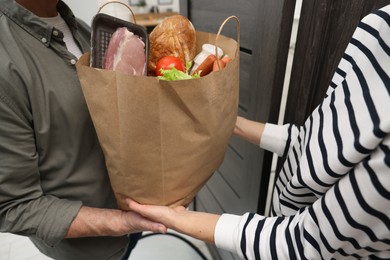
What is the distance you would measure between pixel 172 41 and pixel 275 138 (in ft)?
1.40

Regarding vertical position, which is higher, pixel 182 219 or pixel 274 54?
pixel 274 54

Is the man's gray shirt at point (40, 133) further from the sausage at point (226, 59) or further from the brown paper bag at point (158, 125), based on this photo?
the sausage at point (226, 59)

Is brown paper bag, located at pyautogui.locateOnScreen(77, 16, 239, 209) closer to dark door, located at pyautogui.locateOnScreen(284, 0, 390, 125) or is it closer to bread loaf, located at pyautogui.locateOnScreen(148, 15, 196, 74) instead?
bread loaf, located at pyautogui.locateOnScreen(148, 15, 196, 74)

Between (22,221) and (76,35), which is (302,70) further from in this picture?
(22,221)

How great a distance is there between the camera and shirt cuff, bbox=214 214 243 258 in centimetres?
55

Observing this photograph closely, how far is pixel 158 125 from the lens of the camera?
0.52 meters

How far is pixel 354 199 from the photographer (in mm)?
387

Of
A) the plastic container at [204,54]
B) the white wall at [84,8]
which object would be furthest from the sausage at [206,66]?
the white wall at [84,8]

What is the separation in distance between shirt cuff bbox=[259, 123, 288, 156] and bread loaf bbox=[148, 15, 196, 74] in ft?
1.10

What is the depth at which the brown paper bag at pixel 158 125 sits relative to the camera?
49cm

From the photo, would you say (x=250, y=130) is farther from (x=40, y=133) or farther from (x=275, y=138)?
(x=40, y=133)

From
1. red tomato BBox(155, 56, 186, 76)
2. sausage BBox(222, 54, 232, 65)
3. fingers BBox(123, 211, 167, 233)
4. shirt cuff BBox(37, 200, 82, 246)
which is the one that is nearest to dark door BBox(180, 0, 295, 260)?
sausage BBox(222, 54, 232, 65)

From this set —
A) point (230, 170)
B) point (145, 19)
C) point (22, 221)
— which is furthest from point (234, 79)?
point (145, 19)

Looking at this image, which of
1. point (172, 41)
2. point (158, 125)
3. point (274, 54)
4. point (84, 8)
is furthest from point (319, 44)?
point (84, 8)
